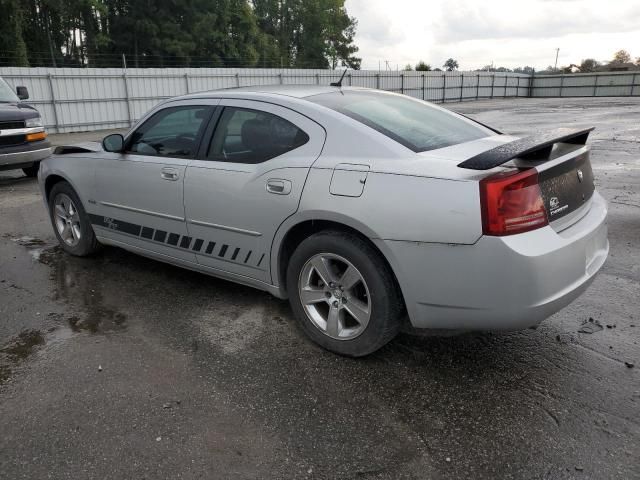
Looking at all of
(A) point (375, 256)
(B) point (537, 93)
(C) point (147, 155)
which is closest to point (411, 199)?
(A) point (375, 256)

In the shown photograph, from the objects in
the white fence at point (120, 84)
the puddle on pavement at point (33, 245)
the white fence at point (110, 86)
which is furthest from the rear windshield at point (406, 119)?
the white fence at point (110, 86)

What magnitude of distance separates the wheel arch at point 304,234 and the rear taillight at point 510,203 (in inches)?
21.5

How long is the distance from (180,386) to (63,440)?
61 centimetres

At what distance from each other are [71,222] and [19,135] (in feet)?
17.0

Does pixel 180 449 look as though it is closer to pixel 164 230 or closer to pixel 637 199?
pixel 164 230

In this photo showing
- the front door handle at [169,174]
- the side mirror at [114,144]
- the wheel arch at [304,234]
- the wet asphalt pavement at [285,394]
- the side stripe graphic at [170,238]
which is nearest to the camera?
the wet asphalt pavement at [285,394]

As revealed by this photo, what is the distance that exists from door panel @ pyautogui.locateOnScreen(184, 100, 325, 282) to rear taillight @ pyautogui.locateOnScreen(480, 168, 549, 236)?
1.05 meters

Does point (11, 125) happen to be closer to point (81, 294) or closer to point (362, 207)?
point (81, 294)

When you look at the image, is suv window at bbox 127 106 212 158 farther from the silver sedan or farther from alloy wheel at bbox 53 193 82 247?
alloy wheel at bbox 53 193 82 247

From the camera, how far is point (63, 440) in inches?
96.5

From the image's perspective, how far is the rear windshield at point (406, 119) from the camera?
3.08 m

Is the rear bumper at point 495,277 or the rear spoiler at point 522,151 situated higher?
the rear spoiler at point 522,151

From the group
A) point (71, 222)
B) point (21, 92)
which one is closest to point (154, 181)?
point (71, 222)

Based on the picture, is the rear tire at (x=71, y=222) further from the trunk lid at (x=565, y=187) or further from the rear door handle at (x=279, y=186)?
the trunk lid at (x=565, y=187)
